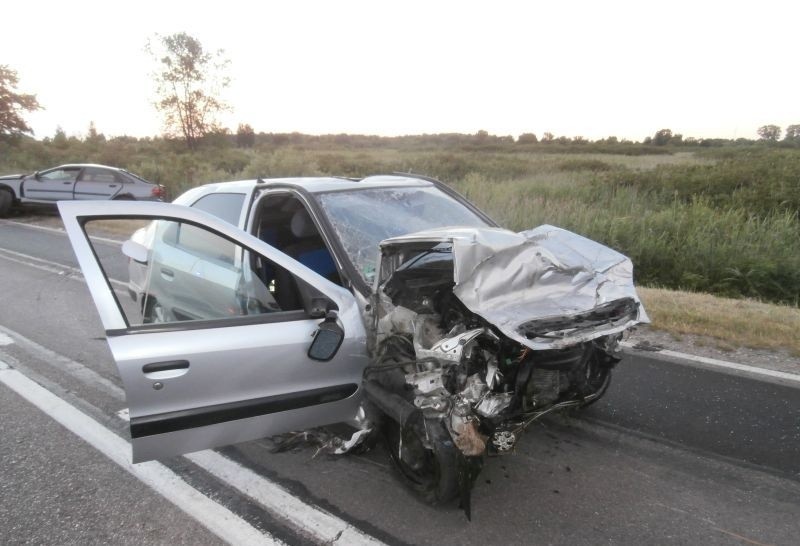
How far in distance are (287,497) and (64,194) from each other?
14678mm

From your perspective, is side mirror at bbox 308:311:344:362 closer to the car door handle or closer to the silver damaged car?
the silver damaged car

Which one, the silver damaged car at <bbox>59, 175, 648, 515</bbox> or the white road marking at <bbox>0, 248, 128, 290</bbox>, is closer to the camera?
the silver damaged car at <bbox>59, 175, 648, 515</bbox>

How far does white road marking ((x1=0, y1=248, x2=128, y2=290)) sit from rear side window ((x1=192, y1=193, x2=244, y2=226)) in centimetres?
428

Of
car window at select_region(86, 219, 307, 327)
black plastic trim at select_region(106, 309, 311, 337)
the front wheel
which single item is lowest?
the front wheel

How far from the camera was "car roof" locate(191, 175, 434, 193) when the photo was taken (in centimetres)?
377

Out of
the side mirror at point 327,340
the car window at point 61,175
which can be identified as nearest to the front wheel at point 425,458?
the side mirror at point 327,340

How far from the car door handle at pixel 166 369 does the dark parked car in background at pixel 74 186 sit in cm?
1276

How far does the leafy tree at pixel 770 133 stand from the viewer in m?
27.6

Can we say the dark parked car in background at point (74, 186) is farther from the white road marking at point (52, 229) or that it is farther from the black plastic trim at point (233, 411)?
the black plastic trim at point (233, 411)

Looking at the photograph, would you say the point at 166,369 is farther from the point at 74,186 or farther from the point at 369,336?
the point at 74,186

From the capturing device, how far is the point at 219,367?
8.25 feet

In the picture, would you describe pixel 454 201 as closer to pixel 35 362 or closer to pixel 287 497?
pixel 287 497

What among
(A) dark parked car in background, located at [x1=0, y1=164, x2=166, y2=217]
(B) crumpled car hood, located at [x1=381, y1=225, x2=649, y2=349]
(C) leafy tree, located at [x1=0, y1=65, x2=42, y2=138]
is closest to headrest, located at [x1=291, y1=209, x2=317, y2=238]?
(B) crumpled car hood, located at [x1=381, y1=225, x2=649, y2=349]

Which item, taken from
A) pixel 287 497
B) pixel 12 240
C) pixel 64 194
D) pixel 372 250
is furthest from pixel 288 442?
pixel 64 194
